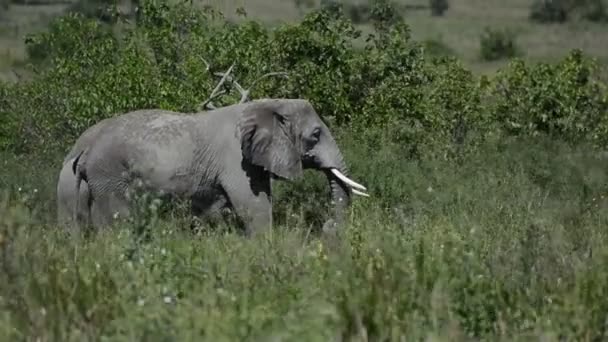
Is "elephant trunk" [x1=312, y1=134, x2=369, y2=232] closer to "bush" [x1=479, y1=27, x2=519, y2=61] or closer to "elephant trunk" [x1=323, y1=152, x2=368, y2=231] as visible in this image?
"elephant trunk" [x1=323, y1=152, x2=368, y2=231]

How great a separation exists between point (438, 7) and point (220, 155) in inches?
1987

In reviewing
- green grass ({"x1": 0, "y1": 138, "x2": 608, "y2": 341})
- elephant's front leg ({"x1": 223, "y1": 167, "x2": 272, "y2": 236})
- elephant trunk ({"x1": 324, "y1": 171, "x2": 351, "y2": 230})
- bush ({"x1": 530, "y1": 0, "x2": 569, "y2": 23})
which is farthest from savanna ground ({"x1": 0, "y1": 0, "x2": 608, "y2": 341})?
bush ({"x1": 530, "y1": 0, "x2": 569, "y2": 23})

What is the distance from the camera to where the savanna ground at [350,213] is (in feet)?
16.4

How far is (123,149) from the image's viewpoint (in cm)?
1057

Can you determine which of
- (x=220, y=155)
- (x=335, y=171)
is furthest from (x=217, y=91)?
(x=335, y=171)

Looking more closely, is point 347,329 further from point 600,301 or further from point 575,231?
point 575,231

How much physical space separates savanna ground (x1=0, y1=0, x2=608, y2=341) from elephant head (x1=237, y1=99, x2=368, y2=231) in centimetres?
32

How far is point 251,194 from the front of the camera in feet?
33.9

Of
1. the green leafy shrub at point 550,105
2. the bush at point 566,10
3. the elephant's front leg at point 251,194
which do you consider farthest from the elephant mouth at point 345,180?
the bush at point 566,10

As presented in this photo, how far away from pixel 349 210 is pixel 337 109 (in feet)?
13.8

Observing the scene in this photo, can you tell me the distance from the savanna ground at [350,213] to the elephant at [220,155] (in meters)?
0.45

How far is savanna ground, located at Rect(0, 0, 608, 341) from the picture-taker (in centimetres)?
498

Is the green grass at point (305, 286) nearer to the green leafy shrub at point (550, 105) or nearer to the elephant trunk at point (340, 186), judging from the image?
the elephant trunk at point (340, 186)

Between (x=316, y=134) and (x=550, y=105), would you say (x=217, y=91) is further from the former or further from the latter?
(x=550, y=105)
